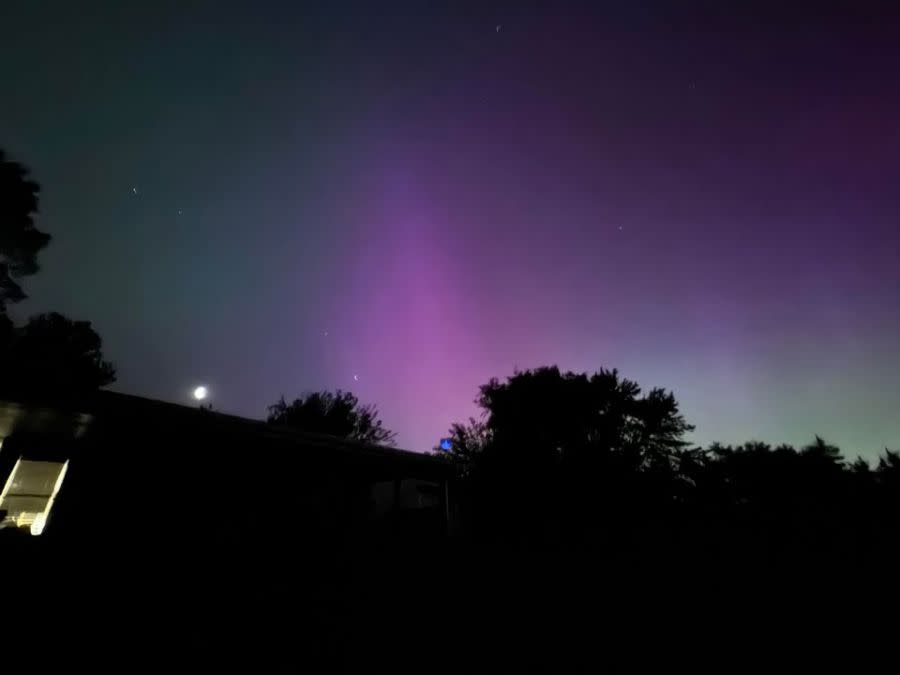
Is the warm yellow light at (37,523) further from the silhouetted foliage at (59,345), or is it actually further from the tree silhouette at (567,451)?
the tree silhouette at (567,451)

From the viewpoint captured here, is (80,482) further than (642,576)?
No

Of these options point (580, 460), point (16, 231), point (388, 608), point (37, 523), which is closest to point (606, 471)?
point (580, 460)

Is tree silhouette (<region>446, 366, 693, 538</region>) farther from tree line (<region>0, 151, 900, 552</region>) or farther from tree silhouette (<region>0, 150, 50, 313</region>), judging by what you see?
tree silhouette (<region>0, 150, 50, 313</region>)

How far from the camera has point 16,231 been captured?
23.5 meters

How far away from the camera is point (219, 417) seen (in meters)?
7.80

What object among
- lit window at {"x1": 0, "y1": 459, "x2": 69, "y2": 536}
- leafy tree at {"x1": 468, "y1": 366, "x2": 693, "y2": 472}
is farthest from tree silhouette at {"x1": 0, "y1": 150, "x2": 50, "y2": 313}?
leafy tree at {"x1": 468, "y1": 366, "x2": 693, "y2": 472}

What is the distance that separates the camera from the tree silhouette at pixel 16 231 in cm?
2247

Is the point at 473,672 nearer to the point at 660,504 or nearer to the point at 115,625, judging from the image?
the point at 115,625

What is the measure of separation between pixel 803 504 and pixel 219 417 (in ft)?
65.2

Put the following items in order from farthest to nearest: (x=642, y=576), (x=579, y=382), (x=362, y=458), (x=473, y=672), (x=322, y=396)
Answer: (x=322, y=396), (x=579, y=382), (x=642, y=576), (x=362, y=458), (x=473, y=672)

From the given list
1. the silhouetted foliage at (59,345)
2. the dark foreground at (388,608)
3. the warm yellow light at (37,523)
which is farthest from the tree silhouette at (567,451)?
the silhouetted foliage at (59,345)

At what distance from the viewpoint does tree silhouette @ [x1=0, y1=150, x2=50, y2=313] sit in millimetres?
22469

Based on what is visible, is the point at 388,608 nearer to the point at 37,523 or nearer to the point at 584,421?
the point at 37,523

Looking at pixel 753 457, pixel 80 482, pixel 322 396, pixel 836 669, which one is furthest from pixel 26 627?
pixel 753 457
